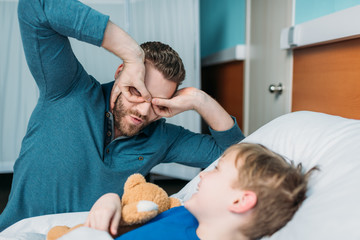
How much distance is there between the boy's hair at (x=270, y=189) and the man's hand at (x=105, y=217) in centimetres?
26

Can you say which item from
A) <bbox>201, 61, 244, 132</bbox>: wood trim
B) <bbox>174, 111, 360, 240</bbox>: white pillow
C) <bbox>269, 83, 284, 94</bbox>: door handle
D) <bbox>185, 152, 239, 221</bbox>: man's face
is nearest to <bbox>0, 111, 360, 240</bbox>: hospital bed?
<bbox>174, 111, 360, 240</bbox>: white pillow

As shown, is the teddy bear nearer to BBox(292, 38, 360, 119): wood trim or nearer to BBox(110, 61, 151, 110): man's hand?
BBox(110, 61, 151, 110): man's hand

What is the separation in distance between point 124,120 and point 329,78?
702 mm

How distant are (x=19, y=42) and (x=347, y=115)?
6.28 feet

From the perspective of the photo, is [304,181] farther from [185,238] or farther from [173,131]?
[173,131]

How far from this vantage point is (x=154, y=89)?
1.08 m

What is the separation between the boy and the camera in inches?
25.5

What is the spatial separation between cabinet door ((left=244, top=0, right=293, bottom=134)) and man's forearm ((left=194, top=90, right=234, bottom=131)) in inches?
16.5

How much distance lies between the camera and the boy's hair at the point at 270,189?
64 centimetres

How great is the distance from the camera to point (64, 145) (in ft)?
3.44

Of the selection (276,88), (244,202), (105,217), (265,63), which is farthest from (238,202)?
(265,63)

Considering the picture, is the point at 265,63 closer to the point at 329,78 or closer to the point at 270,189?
the point at 329,78

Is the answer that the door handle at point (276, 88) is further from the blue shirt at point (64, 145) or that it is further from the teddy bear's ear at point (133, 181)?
the teddy bear's ear at point (133, 181)

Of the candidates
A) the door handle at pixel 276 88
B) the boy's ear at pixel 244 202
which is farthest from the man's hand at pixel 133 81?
the door handle at pixel 276 88
